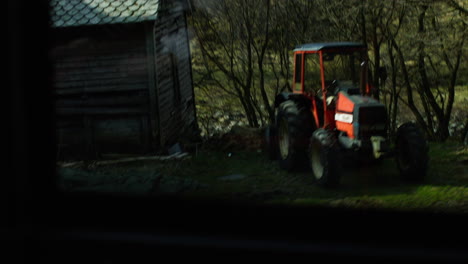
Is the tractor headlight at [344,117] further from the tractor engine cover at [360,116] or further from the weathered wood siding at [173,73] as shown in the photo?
the weathered wood siding at [173,73]

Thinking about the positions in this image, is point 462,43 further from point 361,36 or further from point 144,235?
point 144,235

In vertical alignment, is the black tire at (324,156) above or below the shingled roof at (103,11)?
below

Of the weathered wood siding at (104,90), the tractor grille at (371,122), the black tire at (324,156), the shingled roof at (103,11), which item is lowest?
the black tire at (324,156)

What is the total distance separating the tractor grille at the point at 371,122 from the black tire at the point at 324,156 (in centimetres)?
19

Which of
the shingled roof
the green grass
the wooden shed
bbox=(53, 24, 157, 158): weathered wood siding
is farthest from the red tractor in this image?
the shingled roof

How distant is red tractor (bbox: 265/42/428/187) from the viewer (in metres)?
3.08

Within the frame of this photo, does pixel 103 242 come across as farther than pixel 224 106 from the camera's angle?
No

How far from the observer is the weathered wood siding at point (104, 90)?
2963 mm

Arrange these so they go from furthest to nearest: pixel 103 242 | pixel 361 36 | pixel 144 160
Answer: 1. pixel 361 36
2. pixel 144 160
3. pixel 103 242

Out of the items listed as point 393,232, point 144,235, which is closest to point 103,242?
point 144,235

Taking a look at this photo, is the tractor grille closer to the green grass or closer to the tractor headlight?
the tractor headlight

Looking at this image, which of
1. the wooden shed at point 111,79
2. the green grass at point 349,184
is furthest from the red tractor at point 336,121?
the wooden shed at point 111,79

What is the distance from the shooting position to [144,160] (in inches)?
117

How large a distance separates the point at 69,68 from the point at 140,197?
5.57 ft
